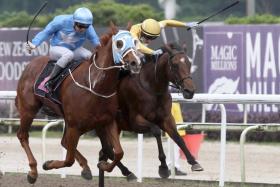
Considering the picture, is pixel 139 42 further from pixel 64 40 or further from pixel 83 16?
pixel 64 40

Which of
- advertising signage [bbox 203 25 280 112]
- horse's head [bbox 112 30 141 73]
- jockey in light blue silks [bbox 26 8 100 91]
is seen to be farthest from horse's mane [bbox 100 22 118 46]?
advertising signage [bbox 203 25 280 112]

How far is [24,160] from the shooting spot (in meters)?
13.5

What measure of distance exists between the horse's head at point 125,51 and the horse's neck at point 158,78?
0.91m

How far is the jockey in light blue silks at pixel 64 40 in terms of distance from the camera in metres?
9.58

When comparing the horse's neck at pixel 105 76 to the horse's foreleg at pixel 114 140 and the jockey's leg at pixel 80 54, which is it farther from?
the jockey's leg at pixel 80 54

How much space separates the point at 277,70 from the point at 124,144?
2655mm

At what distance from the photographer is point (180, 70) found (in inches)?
360

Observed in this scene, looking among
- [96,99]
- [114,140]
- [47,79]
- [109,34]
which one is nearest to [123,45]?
[109,34]

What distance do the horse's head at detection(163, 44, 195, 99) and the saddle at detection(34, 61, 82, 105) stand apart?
2.82 feet

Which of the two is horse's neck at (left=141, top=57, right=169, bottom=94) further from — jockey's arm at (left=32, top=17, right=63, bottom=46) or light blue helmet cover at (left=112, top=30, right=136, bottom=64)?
jockey's arm at (left=32, top=17, right=63, bottom=46)

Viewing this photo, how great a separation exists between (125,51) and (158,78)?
1.14 meters

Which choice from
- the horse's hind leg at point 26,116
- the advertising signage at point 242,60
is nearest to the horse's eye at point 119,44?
the horse's hind leg at point 26,116

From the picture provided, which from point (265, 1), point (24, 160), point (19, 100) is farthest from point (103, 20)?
point (265, 1)

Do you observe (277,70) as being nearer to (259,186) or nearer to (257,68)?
(257,68)
